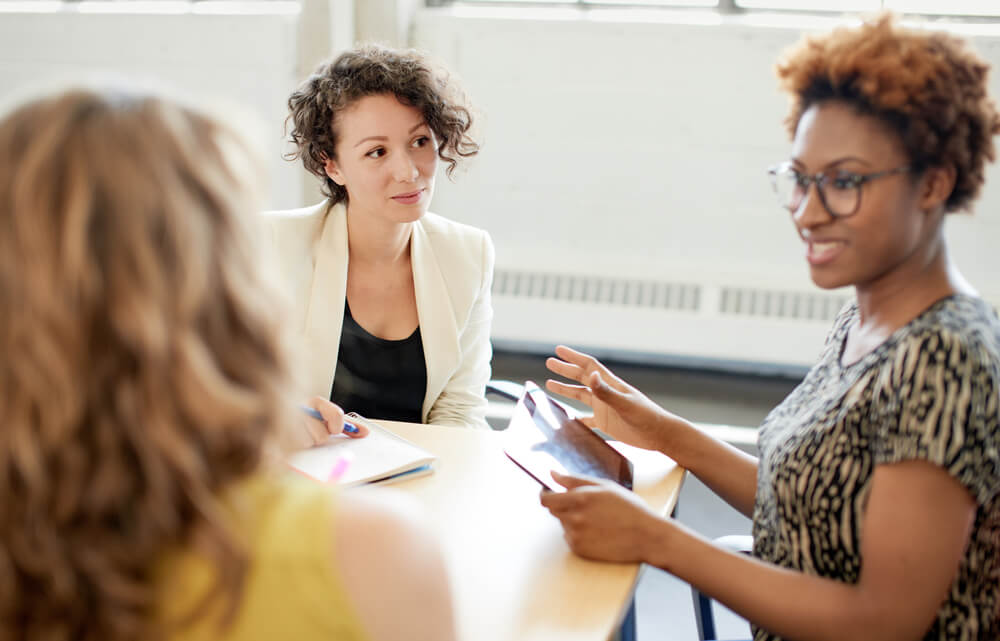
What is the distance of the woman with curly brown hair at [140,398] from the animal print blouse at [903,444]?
71 cm

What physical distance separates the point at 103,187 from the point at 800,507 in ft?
3.25

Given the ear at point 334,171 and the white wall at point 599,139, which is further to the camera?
the white wall at point 599,139

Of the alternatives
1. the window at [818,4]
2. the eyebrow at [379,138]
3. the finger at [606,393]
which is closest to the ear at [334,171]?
the eyebrow at [379,138]

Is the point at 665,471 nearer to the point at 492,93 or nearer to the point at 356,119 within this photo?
the point at 356,119

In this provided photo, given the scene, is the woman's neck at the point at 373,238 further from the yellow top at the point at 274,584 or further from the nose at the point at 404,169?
the yellow top at the point at 274,584

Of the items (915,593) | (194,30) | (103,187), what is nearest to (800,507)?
(915,593)

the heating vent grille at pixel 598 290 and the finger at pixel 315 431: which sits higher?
the finger at pixel 315 431

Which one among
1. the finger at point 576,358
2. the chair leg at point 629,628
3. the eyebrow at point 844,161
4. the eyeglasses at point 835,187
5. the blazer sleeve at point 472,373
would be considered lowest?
the chair leg at point 629,628

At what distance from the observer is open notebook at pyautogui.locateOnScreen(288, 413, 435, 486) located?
151cm

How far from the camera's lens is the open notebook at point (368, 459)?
151 cm

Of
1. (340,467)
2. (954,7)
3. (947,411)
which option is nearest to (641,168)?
(954,7)

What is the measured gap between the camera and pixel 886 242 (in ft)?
3.91

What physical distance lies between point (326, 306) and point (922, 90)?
55.2 inches

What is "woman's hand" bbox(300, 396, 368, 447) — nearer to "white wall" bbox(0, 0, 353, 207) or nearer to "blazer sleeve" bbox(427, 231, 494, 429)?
"blazer sleeve" bbox(427, 231, 494, 429)
